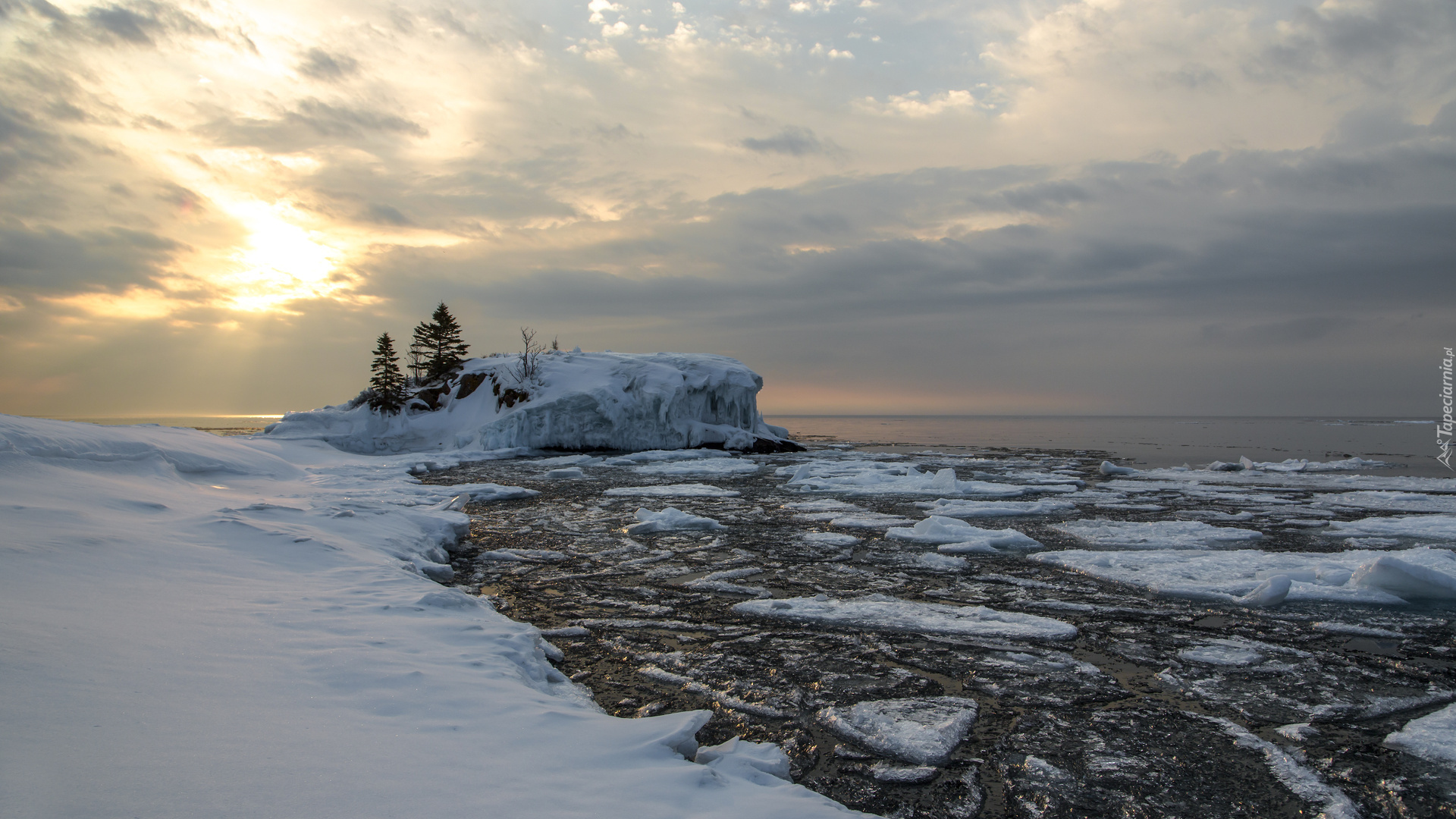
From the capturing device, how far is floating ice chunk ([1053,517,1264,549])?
1037 cm

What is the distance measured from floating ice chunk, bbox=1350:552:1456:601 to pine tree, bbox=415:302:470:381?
3974 cm

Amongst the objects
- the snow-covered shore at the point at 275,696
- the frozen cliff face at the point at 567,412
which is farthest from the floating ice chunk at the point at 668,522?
the frozen cliff face at the point at 567,412

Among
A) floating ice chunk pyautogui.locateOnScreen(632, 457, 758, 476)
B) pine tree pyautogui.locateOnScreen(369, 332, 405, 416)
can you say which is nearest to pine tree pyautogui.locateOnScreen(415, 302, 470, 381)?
pine tree pyautogui.locateOnScreen(369, 332, 405, 416)

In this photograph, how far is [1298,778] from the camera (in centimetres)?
371

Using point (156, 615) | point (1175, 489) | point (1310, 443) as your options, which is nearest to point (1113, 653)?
point (156, 615)

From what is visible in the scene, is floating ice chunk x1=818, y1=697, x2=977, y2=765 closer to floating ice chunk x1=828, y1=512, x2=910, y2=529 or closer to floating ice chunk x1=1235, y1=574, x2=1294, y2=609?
floating ice chunk x1=1235, y1=574, x2=1294, y2=609

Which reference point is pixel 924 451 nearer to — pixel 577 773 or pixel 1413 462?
pixel 1413 462

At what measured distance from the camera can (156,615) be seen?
3.90 m

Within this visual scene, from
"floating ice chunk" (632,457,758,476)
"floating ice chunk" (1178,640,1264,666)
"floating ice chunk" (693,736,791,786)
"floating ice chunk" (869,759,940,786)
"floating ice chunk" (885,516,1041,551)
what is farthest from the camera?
"floating ice chunk" (632,457,758,476)

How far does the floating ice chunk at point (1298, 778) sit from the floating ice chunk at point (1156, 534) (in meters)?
6.62

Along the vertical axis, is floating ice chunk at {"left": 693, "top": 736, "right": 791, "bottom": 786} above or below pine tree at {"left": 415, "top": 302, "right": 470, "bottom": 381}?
below

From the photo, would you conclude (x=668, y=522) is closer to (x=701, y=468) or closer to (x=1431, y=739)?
(x=1431, y=739)

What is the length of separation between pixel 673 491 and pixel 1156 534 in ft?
34.3

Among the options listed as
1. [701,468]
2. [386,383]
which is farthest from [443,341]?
[701,468]
